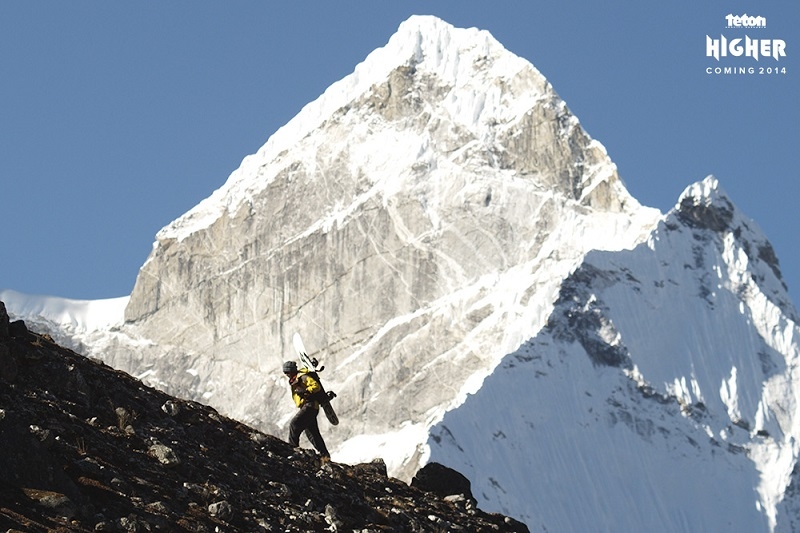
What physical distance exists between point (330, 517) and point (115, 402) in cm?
382

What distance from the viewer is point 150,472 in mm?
30422

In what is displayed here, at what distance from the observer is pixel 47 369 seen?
1305 inches

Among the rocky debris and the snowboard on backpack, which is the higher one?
the snowboard on backpack

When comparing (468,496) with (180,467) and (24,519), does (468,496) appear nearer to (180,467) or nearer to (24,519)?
(180,467)

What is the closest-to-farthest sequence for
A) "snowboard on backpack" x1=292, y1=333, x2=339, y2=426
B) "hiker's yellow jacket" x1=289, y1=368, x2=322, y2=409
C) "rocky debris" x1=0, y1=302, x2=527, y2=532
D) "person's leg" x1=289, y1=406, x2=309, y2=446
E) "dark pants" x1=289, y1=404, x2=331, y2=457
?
1. "rocky debris" x1=0, y1=302, x2=527, y2=532
2. "person's leg" x1=289, y1=406, x2=309, y2=446
3. "dark pants" x1=289, y1=404, x2=331, y2=457
4. "snowboard on backpack" x1=292, y1=333, x2=339, y2=426
5. "hiker's yellow jacket" x1=289, y1=368, x2=322, y2=409

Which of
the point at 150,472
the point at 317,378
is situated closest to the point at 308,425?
the point at 317,378

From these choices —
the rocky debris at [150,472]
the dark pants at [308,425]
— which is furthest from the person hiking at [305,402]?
the rocky debris at [150,472]

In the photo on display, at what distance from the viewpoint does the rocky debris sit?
90.0ft

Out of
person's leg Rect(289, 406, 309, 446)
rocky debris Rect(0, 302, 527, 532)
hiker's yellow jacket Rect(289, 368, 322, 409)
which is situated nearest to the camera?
rocky debris Rect(0, 302, 527, 532)

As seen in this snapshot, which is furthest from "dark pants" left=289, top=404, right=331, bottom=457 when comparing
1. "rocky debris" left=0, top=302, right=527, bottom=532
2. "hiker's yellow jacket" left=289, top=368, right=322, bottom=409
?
"rocky debris" left=0, top=302, right=527, bottom=532

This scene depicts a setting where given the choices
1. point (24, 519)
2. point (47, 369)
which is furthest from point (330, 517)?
point (24, 519)

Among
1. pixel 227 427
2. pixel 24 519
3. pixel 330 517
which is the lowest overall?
pixel 24 519

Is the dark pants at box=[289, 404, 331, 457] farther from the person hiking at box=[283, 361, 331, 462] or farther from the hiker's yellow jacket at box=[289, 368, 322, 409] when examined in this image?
the hiker's yellow jacket at box=[289, 368, 322, 409]

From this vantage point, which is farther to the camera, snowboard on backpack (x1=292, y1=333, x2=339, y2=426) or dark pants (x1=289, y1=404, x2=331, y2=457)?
snowboard on backpack (x1=292, y1=333, x2=339, y2=426)
